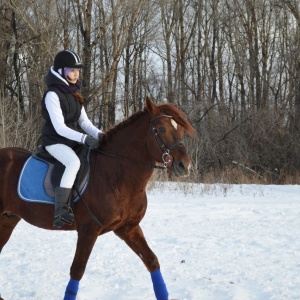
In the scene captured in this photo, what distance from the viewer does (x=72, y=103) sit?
468 cm

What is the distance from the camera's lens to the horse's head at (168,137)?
409 cm

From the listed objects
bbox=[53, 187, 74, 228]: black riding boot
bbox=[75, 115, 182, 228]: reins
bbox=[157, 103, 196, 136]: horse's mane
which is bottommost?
bbox=[53, 187, 74, 228]: black riding boot

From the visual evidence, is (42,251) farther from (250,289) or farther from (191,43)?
(191,43)

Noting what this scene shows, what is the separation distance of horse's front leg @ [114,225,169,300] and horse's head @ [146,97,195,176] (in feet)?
2.45

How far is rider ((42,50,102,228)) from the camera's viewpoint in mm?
4316

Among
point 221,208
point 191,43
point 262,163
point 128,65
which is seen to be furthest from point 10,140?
point 191,43

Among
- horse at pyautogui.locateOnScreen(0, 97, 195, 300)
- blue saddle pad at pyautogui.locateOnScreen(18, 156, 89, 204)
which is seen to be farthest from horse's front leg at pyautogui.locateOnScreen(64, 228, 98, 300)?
blue saddle pad at pyautogui.locateOnScreen(18, 156, 89, 204)

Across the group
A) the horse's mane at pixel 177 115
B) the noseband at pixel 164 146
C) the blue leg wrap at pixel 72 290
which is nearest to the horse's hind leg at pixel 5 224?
the blue leg wrap at pixel 72 290

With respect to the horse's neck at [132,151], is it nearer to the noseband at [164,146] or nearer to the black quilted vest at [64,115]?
the noseband at [164,146]

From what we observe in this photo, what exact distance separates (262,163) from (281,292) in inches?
740

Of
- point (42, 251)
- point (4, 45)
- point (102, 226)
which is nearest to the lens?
point (102, 226)

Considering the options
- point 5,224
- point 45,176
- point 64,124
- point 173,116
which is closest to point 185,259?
point 5,224

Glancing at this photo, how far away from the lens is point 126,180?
441cm

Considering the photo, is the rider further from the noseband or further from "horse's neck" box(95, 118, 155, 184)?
the noseband
